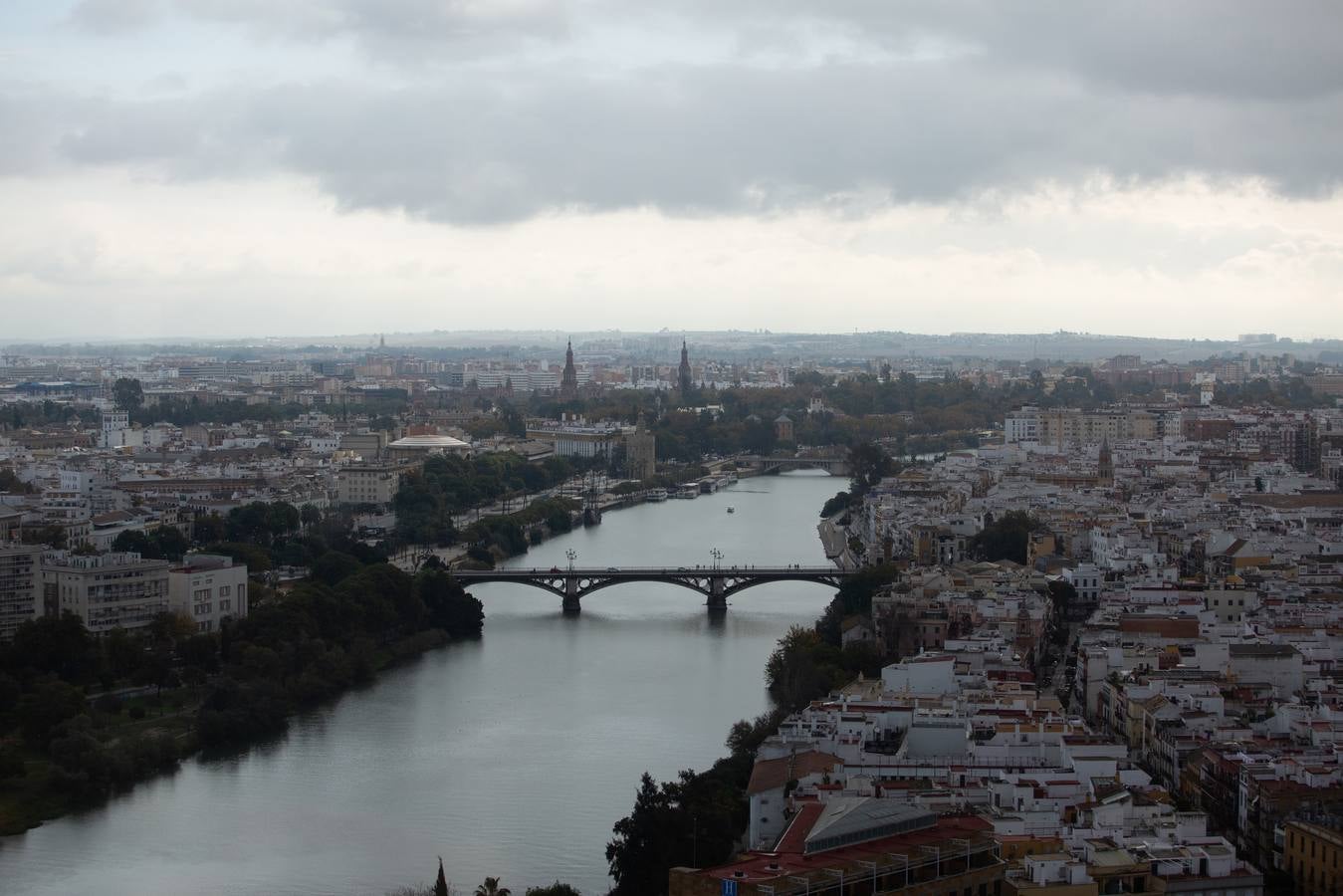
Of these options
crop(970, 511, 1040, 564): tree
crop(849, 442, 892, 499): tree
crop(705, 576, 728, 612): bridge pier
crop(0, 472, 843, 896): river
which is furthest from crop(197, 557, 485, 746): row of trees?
crop(849, 442, 892, 499): tree

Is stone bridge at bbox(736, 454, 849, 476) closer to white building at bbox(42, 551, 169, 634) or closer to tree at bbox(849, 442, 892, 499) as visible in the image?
tree at bbox(849, 442, 892, 499)

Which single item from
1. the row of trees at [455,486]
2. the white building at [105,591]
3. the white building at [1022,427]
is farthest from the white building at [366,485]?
the white building at [1022,427]

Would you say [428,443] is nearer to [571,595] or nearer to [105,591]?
[571,595]

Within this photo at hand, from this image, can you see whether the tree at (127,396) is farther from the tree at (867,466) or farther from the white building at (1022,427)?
the tree at (867,466)

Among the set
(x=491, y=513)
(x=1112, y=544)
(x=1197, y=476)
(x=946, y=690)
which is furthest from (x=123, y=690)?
(x=1197, y=476)

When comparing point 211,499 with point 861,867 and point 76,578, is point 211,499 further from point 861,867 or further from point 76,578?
point 861,867
